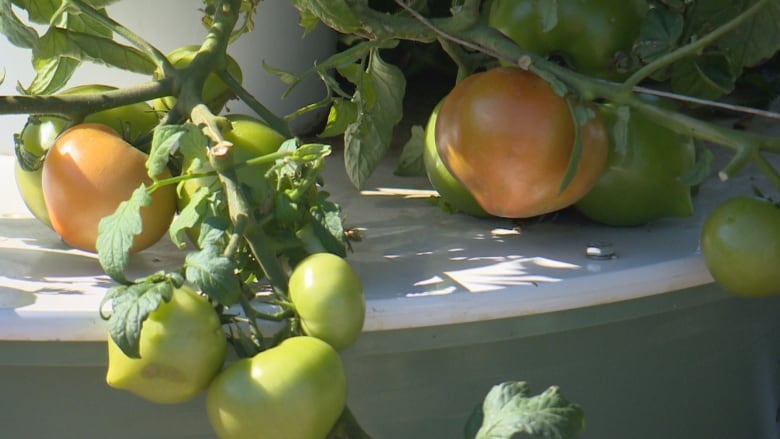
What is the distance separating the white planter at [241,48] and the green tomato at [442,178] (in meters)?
0.21

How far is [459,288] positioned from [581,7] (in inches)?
9.0

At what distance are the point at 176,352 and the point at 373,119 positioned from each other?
0.33 m

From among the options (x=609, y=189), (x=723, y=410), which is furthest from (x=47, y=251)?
(x=723, y=410)

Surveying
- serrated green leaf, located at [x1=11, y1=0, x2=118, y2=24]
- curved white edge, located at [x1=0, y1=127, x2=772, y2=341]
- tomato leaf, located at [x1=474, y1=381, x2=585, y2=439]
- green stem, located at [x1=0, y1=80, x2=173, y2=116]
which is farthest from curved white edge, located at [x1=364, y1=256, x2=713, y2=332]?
serrated green leaf, located at [x1=11, y1=0, x2=118, y2=24]

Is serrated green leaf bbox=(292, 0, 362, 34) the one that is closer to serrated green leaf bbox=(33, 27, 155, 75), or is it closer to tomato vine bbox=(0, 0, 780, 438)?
tomato vine bbox=(0, 0, 780, 438)

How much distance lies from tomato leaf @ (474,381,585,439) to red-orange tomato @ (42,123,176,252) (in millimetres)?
253

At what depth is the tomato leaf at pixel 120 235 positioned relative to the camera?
0.60 metres

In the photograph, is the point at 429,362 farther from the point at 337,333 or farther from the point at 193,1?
the point at 193,1

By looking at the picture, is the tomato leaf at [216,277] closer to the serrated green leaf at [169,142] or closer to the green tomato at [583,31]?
the serrated green leaf at [169,142]

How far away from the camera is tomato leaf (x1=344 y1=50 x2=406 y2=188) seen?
84cm

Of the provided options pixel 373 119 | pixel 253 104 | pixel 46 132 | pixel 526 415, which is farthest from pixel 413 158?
pixel 526 415

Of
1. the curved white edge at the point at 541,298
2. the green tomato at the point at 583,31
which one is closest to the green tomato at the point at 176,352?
the curved white edge at the point at 541,298

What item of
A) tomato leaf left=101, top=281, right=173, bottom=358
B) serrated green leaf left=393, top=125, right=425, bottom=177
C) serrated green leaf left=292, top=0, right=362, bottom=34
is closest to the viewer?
tomato leaf left=101, top=281, right=173, bottom=358

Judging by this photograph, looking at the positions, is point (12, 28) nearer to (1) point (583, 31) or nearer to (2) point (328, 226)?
(2) point (328, 226)
